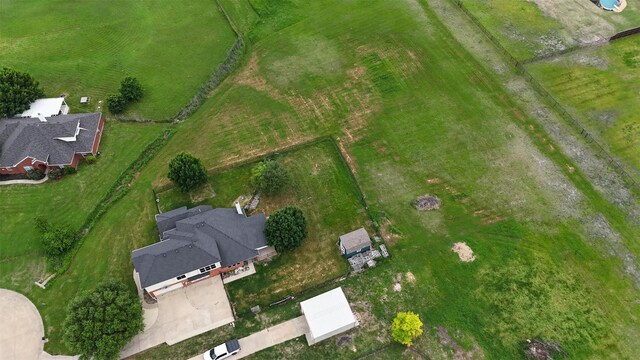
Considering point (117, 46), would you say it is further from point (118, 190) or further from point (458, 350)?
point (458, 350)

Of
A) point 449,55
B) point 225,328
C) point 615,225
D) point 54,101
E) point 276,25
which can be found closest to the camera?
point 225,328

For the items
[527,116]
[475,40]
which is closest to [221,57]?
[475,40]

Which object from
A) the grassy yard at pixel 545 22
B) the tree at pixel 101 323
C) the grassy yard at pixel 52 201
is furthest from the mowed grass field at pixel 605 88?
the tree at pixel 101 323

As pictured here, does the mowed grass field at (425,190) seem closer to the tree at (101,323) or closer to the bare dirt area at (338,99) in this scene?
the bare dirt area at (338,99)

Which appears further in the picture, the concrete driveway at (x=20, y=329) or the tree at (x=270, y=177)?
the tree at (x=270, y=177)

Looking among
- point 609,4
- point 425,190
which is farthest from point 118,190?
point 609,4

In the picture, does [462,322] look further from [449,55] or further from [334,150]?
[449,55]
